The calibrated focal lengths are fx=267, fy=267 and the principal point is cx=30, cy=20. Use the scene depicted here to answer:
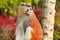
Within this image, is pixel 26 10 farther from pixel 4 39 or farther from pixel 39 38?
pixel 4 39

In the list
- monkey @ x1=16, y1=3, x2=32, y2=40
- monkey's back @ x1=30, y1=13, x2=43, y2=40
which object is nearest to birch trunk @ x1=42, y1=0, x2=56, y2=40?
monkey's back @ x1=30, y1=13, x2=43, y2=40

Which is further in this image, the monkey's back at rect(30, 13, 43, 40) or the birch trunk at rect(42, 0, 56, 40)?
the birch trunk at rect(42, 0, 56, 40)

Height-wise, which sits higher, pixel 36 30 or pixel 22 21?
pixel 22 21

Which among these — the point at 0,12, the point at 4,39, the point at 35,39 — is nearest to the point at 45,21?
the point at 35,39

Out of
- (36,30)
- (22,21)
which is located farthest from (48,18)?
(22,21)

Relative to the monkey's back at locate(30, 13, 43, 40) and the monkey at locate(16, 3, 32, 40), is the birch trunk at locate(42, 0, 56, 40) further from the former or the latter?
the monkey at locate(16, 3, 32, 40)

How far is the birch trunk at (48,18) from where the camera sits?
4.98 m

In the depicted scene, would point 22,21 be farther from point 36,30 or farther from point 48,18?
point 48,18

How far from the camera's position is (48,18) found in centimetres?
502

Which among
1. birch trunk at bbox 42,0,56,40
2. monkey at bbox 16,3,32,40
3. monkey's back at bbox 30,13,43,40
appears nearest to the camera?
monkey at bbox 16,3,32,40

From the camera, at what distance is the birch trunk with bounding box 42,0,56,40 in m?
4.98

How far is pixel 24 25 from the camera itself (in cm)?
468

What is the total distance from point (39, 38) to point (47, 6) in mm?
618

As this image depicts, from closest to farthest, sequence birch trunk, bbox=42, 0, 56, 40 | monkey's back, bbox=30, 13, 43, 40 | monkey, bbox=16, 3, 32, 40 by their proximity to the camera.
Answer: monkey, bbox=16, 3, 32, 40 < monkey's back, bbox=30, 13, 43, 40 < birch trunk, bbox=42, 0, 56, 40
